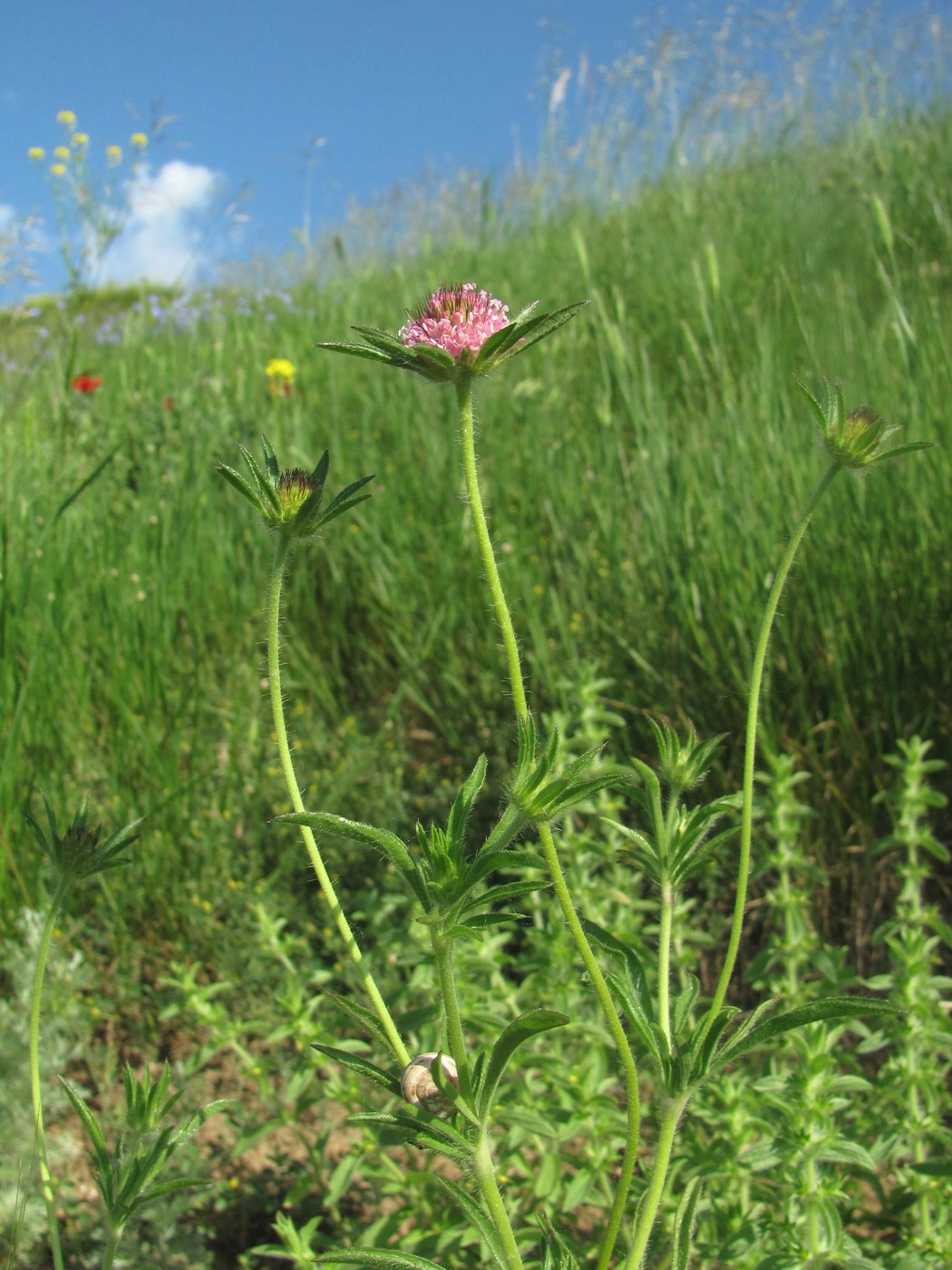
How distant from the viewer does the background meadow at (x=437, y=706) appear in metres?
1.22

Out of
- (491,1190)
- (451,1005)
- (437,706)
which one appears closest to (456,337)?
(451,1005)

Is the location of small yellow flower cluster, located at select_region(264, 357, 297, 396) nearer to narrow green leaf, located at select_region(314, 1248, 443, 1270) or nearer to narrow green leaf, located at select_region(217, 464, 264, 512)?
narrow green leaf, located at select_region(217, 464, 264, 512)

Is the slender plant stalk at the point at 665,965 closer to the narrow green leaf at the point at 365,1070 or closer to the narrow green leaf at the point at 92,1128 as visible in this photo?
the narrow green leaf at the point at 365,1070

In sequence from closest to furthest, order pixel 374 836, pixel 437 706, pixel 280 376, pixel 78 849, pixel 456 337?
pixel 374 836, pixel 456 337, pixel 78 849, pixel 437 706, pixel 280 376

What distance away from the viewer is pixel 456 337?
0.69 m

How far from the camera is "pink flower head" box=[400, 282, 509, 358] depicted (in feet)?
2.26

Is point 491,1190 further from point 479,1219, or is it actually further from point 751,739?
point 751,739

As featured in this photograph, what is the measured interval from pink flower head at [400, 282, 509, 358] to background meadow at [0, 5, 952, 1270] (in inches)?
11.7

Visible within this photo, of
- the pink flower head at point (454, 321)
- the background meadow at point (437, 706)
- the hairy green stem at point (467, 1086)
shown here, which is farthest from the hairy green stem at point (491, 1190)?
the pink flower head at point (454, 321)

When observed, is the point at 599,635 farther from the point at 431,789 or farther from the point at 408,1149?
the point at 408,1149

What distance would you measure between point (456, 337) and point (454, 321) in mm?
19

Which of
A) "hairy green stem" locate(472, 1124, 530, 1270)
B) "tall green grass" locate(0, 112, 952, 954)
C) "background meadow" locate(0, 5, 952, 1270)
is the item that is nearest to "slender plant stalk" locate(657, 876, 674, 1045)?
"hairy green stem" locate(472, 1124, 530, 1270)

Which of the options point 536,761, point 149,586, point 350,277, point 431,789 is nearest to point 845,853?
point 431,789

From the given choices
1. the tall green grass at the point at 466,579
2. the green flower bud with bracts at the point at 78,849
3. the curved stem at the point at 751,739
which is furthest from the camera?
the tall green grass at the point at 466,579
